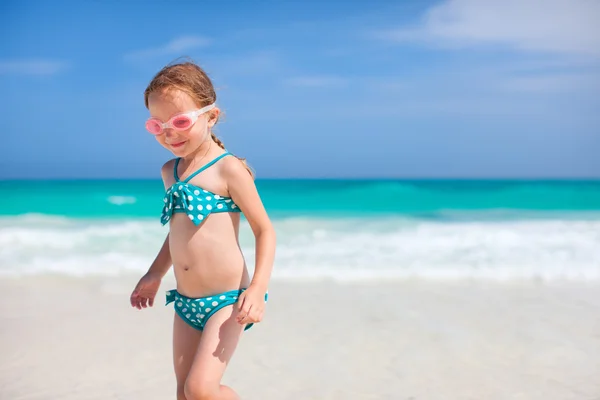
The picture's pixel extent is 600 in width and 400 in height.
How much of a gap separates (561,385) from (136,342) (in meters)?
2.95

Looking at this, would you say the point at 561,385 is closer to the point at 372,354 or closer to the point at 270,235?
the point at 372,354

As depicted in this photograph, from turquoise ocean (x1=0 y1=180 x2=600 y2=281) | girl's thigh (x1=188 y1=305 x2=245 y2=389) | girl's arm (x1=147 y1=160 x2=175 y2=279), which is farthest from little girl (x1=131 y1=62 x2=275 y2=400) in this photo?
turquoise ocean (x1=0 y1=180 x2=600 y2=281)

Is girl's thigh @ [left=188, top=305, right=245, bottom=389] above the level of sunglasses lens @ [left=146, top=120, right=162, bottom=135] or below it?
below

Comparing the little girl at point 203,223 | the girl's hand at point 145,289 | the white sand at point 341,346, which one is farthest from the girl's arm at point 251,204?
the white sand at point 341,346

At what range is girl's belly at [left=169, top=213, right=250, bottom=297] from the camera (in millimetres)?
2619

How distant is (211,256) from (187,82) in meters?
0.70

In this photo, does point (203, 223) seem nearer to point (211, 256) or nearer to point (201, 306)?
point (211, 256)

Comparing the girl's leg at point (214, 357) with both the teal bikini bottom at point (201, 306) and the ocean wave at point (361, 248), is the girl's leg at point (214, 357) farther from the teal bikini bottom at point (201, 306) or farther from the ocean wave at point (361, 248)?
the ocean wave at point (361, 248)

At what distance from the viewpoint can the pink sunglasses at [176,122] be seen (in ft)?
8.50

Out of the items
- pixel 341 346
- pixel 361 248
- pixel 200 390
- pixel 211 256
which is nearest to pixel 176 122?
pixel 211 256

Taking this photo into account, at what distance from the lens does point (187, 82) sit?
2629 millimetres

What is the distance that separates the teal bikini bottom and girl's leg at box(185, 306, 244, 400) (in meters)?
0.03

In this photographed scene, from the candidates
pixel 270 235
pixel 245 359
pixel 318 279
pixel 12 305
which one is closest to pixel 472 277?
pixel 318 279

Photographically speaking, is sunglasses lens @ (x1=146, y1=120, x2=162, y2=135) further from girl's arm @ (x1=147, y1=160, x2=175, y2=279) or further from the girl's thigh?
the girl's thigh
